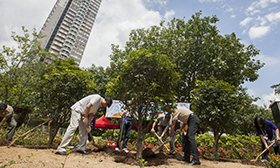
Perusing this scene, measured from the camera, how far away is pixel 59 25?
73.7 metres

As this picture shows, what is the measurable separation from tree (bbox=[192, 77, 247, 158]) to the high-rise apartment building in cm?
6832

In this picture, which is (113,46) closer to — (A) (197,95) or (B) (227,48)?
(B) (227,48)

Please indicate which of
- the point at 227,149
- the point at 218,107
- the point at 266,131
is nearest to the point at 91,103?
the point at 218,107

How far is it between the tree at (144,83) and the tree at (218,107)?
2.33 metres

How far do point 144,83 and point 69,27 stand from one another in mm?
81703

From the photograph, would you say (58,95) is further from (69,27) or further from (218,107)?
(69,27)

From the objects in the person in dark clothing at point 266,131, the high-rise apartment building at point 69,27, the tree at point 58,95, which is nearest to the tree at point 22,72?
→ the tree at point 58,95

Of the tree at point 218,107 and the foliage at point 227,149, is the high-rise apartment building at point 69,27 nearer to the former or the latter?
the foliage at point 227,149

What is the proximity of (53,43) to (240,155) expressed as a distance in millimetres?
74902

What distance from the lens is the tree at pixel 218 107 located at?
6543mm

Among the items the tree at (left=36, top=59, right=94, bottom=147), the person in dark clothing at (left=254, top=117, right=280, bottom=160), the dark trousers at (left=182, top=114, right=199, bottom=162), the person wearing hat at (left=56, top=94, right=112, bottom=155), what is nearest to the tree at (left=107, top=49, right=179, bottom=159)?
the person wearing hat at (left=56, top=94, right=112, bottom=155)

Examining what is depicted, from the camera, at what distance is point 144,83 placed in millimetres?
4812

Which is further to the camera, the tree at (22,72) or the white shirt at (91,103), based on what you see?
the tree at (22,72)

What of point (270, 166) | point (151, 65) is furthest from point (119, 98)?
point (270, 166)
